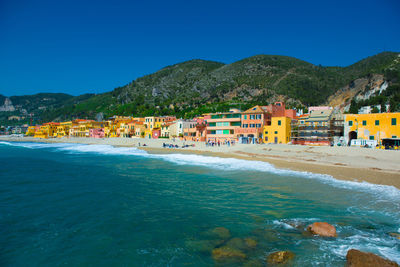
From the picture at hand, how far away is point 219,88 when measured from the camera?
150125 millimetres

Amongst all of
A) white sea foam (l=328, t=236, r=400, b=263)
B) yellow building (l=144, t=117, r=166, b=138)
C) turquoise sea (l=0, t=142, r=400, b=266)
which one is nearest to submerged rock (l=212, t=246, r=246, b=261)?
turquoise sea (l=0, t=142, r=400, b=266)

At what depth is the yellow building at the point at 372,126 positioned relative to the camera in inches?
1337

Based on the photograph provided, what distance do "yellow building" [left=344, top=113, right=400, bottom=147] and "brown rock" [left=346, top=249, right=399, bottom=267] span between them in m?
34.5

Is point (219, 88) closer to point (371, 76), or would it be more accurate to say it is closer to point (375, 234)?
point (371, 76)

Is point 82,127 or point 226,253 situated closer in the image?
point 226,253

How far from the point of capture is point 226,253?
849 cm

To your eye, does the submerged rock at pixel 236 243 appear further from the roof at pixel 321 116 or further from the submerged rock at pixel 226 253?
the roof at pixel 321 116

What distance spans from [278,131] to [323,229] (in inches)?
1510

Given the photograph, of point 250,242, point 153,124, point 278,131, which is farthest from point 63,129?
point 250,242

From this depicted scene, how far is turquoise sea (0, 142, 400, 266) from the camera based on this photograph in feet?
28.3

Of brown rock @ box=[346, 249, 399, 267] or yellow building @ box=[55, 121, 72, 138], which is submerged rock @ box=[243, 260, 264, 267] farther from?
yellow building @ box=[55, 121, 72, 138]

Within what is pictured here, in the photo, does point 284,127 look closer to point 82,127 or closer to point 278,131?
point 278,131

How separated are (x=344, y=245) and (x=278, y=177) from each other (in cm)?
1270

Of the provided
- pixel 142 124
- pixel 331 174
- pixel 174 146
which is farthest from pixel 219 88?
pixel 331 174
